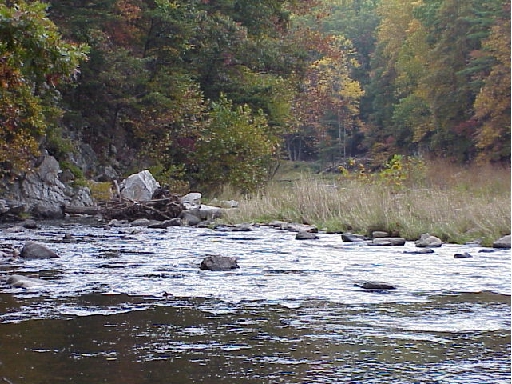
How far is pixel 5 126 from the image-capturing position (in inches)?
819

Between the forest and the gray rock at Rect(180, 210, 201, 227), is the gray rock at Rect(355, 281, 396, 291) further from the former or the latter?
the gray rock at Rect(180, 210, 201, 227)

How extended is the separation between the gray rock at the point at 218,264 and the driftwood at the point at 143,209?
10.3 m

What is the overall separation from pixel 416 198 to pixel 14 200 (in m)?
10.5

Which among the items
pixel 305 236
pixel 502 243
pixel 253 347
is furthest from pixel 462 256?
pixel 253 347

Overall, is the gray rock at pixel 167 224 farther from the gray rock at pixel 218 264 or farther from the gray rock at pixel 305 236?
the gray rock at pixel 218 264

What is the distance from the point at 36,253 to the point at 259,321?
5.43m

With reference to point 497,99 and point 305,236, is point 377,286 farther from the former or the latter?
point 497,99

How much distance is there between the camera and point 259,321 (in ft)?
21.5

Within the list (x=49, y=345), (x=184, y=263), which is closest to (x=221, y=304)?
(x=49, y=345)

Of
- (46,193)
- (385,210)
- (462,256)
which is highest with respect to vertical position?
(385,210)

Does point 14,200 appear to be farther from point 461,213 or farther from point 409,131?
point 409,131

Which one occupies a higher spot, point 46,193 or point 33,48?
point 33,48

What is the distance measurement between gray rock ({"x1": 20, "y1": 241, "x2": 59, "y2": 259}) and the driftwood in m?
8.69

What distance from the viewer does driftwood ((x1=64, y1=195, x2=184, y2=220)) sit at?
20.3 metres
